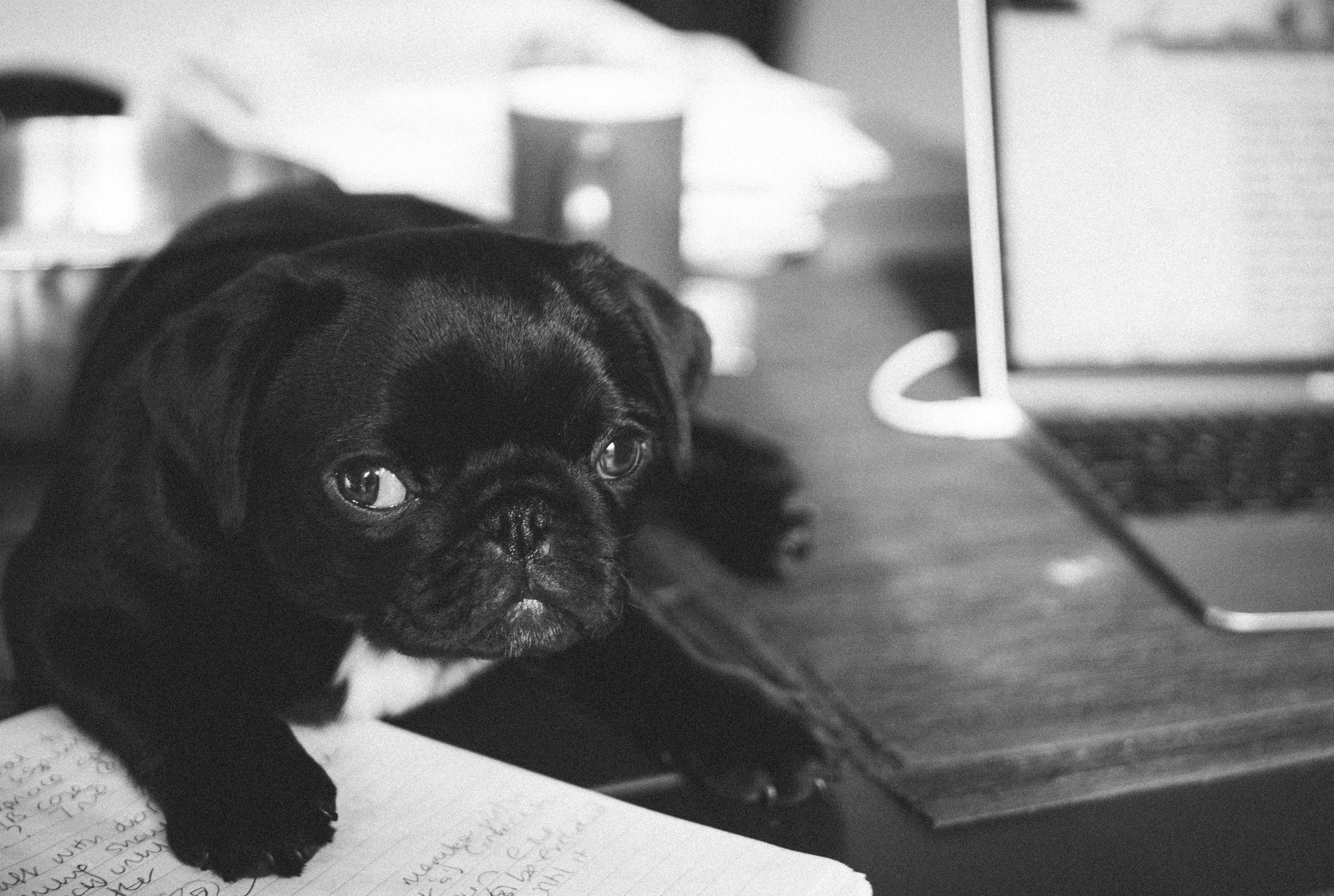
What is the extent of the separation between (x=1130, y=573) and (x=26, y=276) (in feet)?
3.16

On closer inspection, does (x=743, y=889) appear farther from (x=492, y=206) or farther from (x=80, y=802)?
(x=492, y=206)

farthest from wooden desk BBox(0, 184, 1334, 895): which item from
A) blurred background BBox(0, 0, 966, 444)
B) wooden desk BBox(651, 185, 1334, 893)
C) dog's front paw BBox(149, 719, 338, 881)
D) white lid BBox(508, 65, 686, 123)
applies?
white lid BBox(508, 65, 686, 123)

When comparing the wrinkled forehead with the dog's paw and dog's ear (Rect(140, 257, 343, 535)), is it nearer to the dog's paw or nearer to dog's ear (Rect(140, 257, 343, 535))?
dog's ear (Rect(140, 257, 343, 535))

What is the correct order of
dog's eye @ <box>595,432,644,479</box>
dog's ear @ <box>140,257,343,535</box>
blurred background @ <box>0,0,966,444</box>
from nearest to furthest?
dog's ear @ <box>140,257,343,535</box> < dog's eye @ <box>595,432,644,479</box> < blurred background @ <box>0,0,966,444</box>

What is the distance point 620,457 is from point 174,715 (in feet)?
1.03

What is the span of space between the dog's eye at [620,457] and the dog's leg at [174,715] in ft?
0.82

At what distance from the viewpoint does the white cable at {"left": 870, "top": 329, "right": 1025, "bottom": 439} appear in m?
1.40

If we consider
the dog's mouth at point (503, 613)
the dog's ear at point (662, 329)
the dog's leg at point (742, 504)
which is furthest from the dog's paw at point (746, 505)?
the dog's mouth at point (503, 613)

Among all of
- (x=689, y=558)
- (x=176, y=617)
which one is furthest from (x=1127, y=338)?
(x=176, y=617)

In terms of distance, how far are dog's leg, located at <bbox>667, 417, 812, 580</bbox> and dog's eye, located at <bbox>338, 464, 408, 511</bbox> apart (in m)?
0.28

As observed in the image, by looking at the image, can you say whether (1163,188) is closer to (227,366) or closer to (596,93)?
(596,93)

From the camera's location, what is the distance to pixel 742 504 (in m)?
1.10

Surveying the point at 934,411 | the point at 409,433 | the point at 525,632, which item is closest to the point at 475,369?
the point at 409,433

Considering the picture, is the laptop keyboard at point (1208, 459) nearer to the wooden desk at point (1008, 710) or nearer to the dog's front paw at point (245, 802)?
the wooden desk at point (1008, 710)
